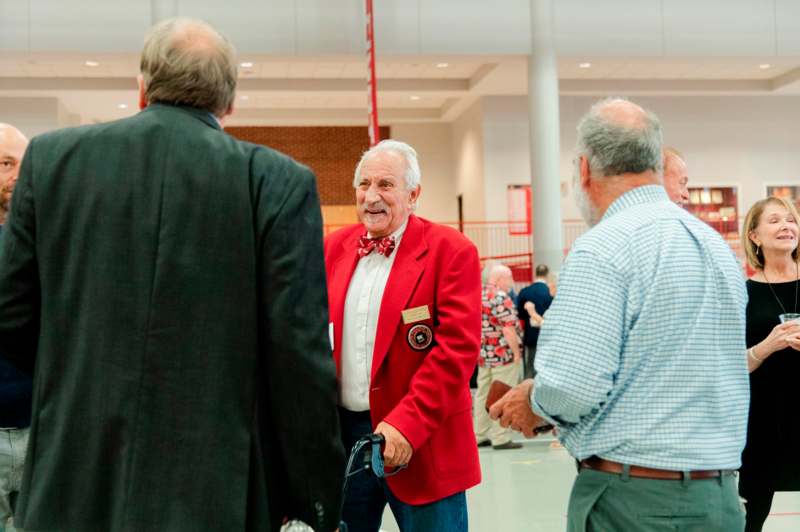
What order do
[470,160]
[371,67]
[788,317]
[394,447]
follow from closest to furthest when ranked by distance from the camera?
[394,447] → [788,317] → [371,67] → [470,160]

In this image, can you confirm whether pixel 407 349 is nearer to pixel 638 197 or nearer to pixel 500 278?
pixel 638 197

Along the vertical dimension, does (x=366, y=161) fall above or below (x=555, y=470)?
above

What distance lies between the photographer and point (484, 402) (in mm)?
9156

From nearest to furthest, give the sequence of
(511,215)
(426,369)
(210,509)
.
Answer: (210,509) → (426,369) → (511,215)

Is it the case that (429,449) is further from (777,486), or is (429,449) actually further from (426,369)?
(777,486)

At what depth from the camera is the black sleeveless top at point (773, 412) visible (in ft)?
12.9

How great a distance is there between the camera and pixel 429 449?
9.71 feet

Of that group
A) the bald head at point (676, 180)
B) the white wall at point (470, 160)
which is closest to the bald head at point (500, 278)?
the bald head at point (676, 180)

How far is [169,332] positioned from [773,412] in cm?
299

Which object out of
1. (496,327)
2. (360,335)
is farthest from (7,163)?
(496,327)

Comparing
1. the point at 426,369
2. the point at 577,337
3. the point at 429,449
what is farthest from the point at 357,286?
the point at 577,337

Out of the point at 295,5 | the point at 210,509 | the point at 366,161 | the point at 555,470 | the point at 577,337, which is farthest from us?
the point at 295,5

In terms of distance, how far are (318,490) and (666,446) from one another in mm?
827

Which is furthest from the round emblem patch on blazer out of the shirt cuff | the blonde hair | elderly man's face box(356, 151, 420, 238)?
the blonde hair
